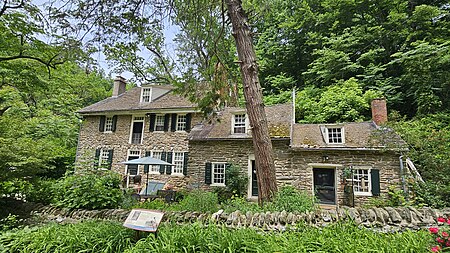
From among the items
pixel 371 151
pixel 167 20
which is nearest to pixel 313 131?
pixel 371 151

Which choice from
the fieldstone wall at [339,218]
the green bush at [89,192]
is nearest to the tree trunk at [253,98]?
the fieldstone wall at [339,218]

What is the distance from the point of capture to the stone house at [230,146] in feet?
30.5

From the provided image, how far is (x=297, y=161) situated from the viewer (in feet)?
33.5

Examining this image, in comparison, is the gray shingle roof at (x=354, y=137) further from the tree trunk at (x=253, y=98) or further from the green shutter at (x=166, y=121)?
the green shutter at (x=166, y=121)

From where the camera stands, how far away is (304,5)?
18656 mm

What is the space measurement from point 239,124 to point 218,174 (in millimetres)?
2745

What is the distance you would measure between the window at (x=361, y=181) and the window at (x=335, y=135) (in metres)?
1.39

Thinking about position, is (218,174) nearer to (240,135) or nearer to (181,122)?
(240,135)

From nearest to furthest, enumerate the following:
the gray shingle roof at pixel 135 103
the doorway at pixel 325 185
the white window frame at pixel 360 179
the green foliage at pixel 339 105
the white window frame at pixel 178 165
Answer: the white window frame at pixel 360 179 → the doorway at pixel 325 185 → the white window frame at pixel 178 165 → the green foliage at pixel 339 105 → the gray shingle roof at pixel 135 103

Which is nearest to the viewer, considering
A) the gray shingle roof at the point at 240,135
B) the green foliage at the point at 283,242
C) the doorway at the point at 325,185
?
the green foliage at the point at 283,242

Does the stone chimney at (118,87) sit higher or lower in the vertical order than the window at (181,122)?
higher

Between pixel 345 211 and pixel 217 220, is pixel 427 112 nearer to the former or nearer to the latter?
pixel 345 211

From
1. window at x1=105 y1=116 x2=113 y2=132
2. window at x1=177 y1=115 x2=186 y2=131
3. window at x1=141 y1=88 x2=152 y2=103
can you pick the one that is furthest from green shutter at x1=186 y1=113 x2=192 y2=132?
window at x1=105 y1=116 x2=113 y2=132

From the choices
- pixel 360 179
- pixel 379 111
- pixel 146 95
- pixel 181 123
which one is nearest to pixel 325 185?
pixel 360 179
